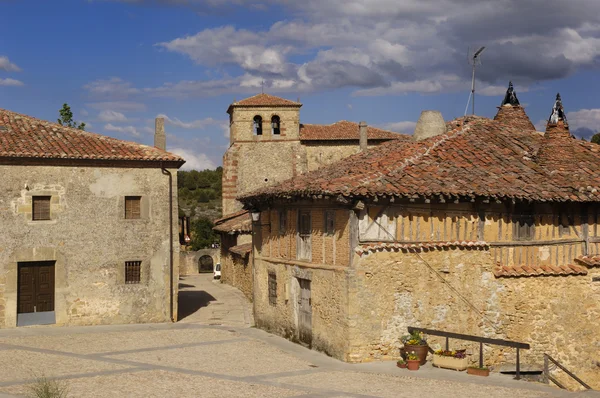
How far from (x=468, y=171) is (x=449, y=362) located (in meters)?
4.99

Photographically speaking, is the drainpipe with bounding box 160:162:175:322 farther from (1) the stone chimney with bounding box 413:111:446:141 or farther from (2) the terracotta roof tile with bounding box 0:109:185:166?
(1) the stone chimney with bounding box 413:111:446:141

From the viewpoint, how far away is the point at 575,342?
59.5ft

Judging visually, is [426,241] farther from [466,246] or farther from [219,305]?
[219,305]

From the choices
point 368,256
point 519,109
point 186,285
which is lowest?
point 186,285

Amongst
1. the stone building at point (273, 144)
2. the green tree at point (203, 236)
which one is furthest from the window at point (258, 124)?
the green tree at point (203, 236)

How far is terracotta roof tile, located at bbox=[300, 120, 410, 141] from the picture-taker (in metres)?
46.8

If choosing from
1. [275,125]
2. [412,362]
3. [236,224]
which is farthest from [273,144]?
[412,362]

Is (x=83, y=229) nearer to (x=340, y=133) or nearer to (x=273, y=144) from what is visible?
(x=273, y=144)

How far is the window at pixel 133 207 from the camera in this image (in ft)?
75.5

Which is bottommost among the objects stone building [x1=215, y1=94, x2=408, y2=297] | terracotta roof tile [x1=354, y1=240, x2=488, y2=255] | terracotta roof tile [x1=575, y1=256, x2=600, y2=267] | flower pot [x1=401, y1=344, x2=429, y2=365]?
flower pot [x1=401, y1=344, x2=429, y2=365]

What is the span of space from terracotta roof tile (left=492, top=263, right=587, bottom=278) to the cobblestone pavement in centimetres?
294

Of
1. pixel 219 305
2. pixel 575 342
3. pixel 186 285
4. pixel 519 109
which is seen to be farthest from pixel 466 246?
pixel 186 285

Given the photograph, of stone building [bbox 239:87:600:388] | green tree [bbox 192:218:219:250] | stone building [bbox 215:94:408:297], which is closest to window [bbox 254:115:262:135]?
stone building [bbox 215:94:408:297]

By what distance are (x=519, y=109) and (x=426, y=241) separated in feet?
28.5
